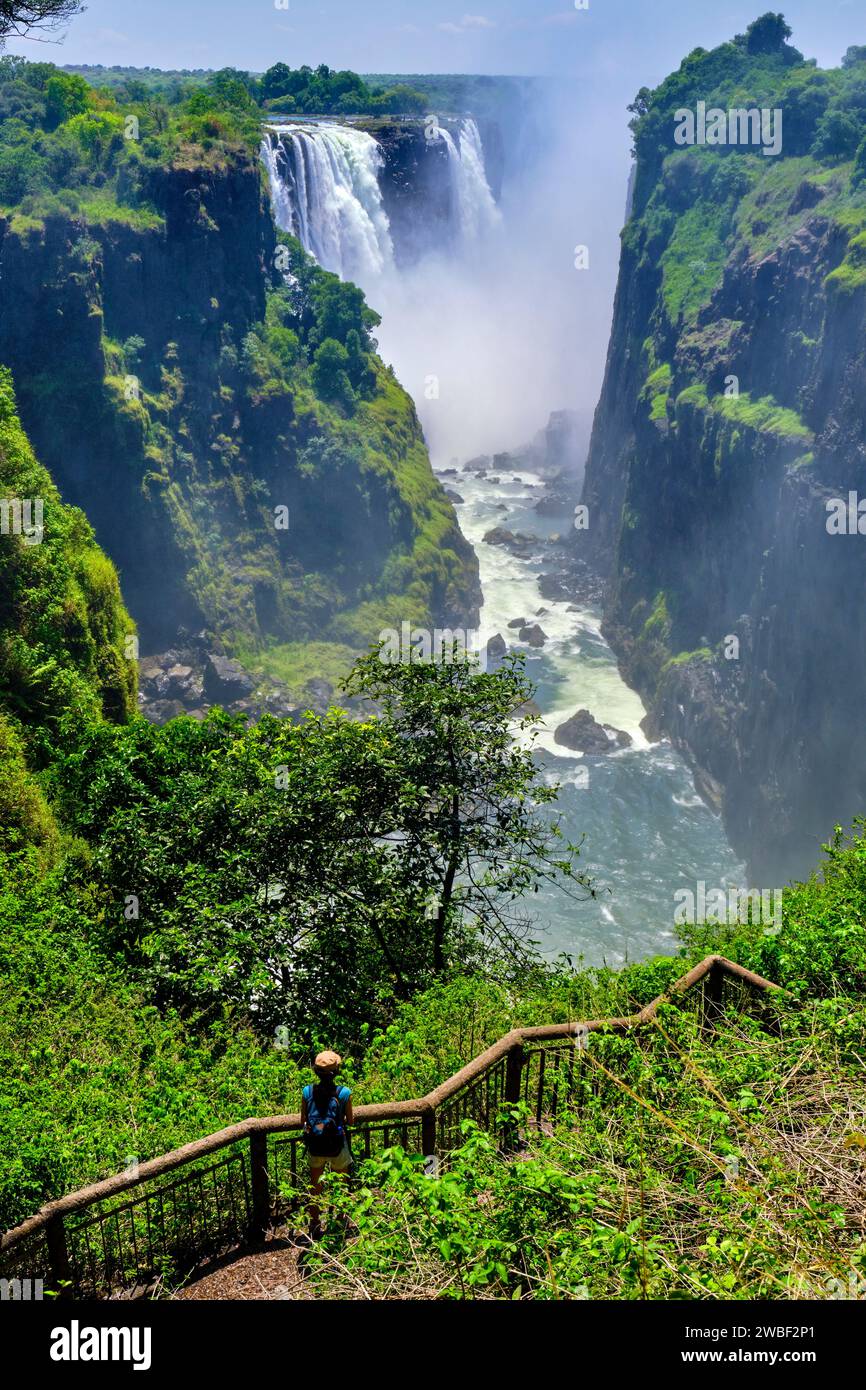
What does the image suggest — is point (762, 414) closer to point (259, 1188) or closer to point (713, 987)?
point (713, 987)

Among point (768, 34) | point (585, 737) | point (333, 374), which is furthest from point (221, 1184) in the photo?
point (768, 34)

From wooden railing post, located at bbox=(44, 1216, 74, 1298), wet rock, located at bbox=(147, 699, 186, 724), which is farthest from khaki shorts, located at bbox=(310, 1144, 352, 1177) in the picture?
wet rock, located at bbox=(147, 699, 186, 724)

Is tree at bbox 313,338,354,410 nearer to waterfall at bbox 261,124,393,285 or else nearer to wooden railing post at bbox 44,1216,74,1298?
waterfall at bbox 261,124,393,285

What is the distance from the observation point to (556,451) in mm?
119062

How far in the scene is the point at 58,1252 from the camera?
8602 mm

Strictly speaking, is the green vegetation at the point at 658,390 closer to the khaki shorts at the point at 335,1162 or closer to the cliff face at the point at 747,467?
the cliff face at the point at 747,467

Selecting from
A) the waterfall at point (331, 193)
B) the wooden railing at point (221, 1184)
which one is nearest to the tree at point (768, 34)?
the waterfall at point (331, 193)

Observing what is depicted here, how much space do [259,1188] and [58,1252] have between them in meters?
1.70

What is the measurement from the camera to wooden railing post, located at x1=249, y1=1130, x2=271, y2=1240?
946cm

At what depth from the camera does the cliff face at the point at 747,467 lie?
183 ft

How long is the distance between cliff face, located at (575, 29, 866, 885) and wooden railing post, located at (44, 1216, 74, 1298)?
49.7 metres
